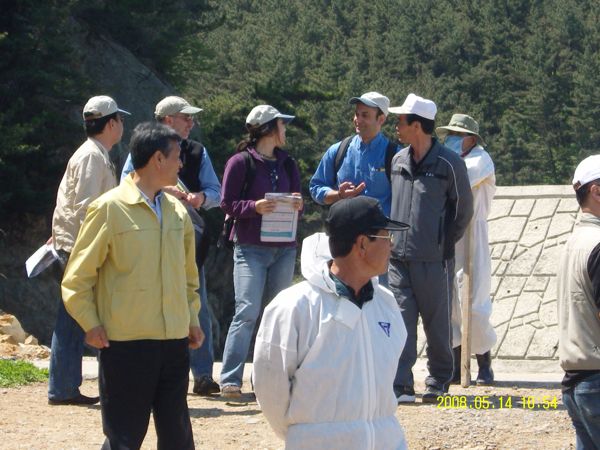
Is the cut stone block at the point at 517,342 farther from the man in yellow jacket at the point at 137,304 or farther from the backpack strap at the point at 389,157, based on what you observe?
the man in yellow jacket at the point at 137,304

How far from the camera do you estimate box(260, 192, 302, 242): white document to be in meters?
6.94

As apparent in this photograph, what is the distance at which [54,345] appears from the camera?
263 inches

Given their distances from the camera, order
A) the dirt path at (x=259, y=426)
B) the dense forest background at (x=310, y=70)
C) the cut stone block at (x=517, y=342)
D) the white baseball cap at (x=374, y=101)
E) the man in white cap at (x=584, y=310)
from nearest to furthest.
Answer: the man in white cap at (x=584, y=310)
the dirt path at (x=259, y=426)
the white baseball cap at (x=374, y=101)
the cut stone block at (x=517, y=342)
the dense forest background at (x=310, y=70)

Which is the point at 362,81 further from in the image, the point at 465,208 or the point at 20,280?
the point at 465,208

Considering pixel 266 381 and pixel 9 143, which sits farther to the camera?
pixel 9 143

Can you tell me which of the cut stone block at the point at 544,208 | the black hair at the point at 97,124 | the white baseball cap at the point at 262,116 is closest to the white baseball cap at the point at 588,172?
the white baseball cap at the point at 262,116

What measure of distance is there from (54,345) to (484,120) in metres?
54.2

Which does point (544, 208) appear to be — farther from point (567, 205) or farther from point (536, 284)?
point (536, 284)

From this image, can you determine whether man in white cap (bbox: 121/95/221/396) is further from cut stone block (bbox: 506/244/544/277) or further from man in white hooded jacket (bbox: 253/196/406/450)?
cut stone block (bbox: 506/244/544/277)

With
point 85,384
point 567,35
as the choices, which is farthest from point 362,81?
point 85,384

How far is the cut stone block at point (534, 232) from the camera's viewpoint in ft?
38.7

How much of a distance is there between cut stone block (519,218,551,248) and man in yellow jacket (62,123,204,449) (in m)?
7.38

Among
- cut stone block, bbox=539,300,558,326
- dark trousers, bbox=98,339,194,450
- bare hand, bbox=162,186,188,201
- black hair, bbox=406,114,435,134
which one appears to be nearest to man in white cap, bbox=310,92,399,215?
black hair, bbox=406,114,435,134

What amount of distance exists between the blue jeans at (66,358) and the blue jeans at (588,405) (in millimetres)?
3277
